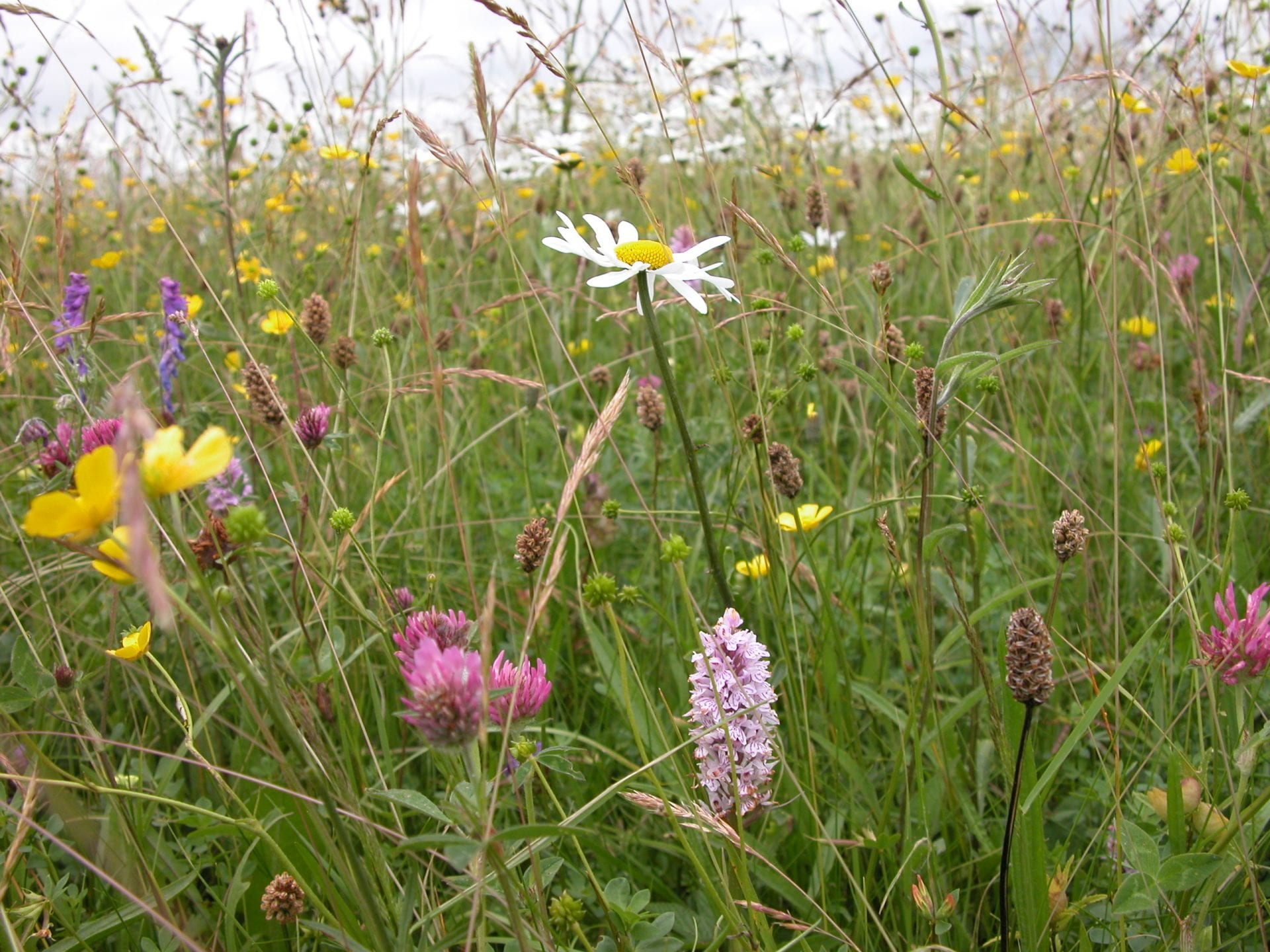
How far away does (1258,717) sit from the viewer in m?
1.38

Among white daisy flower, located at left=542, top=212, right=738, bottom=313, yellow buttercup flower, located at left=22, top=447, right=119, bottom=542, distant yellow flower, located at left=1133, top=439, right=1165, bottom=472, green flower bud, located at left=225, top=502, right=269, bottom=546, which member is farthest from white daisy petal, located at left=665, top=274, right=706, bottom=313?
distant yellow flower, located at left=1133, top=439, right=1165, bottom=472

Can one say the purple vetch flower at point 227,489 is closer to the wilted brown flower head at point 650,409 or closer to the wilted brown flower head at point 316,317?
the wilted brown flower head at point 316,317

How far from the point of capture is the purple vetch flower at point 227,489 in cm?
163

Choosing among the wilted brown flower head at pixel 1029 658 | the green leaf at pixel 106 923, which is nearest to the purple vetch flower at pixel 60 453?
the green leaf at pixel 106 923

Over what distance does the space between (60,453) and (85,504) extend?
93 cm

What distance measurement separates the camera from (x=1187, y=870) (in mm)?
896

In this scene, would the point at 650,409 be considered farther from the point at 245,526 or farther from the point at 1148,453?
the point at 1148,453

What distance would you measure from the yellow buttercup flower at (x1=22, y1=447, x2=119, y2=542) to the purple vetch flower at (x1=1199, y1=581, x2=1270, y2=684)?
3.20 ft

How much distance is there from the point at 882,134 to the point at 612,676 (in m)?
5.66

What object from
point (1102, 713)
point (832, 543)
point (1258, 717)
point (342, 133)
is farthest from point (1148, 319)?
point (342, 133)

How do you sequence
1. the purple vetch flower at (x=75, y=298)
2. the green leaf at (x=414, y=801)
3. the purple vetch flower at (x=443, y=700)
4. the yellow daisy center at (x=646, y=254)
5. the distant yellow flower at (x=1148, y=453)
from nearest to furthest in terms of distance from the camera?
the purple vetch flower at (x=443, y=700)
the green leaf at (x=414, y=801)
the yellow daisy center at (x=646, y=254)
the distant yellow flower at (x=1148, y=453)
the purple vetch flower at (x=75, y=298)

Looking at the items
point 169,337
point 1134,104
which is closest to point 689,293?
point 169,337

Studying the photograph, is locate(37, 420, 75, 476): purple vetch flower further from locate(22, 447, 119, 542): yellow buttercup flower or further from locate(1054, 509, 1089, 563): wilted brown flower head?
locate(1054, 509, 1089, 563): wilted brown flower head

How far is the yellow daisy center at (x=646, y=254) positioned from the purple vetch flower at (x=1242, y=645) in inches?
28.0
